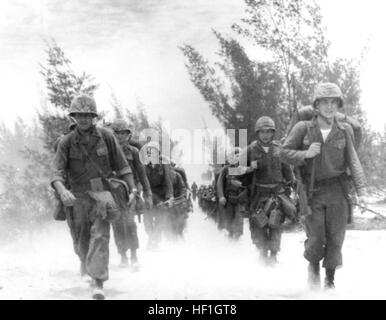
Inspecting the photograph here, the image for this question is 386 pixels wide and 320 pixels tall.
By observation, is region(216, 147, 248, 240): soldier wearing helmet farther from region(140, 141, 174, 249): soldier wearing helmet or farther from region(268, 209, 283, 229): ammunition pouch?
region(268, 209, 283, 229): ammunition pouch

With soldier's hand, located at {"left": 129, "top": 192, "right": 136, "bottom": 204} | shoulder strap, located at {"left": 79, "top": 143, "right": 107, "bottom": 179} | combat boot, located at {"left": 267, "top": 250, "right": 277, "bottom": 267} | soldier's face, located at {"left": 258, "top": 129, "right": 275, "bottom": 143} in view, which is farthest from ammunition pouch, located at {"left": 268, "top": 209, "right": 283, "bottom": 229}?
shoulder strap, located at {"left": 79, "top": 143, "right": 107, "bottom": 179}

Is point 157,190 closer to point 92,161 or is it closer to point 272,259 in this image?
point 272,259

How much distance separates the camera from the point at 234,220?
12.9 meters

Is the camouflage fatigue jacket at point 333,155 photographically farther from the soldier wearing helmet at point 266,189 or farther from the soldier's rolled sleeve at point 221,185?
the soldier's rolled sleeve at point 221,185

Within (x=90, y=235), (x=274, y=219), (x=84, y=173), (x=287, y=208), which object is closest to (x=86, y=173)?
(x=84, y=173)

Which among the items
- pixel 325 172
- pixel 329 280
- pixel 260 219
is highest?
pixel 325 172

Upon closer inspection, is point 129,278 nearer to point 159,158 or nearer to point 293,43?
point 159,158

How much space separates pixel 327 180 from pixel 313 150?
16.2 inches

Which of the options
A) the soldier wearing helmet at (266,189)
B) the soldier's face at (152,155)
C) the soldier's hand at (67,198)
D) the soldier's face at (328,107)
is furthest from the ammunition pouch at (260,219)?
the soldier's hand at (67,198)

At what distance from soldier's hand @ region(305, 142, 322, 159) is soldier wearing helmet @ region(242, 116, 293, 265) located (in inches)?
95.2

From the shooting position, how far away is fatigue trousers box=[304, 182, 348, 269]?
689 centimetres

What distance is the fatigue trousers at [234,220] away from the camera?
1260 cm
